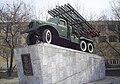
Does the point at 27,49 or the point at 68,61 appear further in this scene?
the point at 68,61

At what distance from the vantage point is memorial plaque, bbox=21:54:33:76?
42.0 feet

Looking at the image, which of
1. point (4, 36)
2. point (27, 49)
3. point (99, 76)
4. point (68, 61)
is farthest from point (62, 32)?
point (4, 36)

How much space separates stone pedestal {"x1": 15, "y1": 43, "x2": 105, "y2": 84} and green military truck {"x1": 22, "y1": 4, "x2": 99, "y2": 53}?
2.88ft

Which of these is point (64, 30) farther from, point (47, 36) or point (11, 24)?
point (11, 24)

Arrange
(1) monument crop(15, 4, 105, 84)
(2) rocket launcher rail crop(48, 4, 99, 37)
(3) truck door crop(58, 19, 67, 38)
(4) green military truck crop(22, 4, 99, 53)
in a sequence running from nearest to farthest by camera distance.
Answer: (1) monument crop(15, 4, 105, 84), (4) green military truck crop(22, 4, 99, 53), (3) truck door crop(58, 19, 67, 38), (2) rocket launcher rail crop(48, 4, 99, 37)

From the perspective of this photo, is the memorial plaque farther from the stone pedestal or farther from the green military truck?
the green military truck

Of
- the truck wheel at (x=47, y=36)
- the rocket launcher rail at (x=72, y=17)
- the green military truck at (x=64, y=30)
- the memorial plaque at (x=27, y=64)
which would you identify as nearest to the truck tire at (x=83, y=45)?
the green military truck at (x=64, y=30)

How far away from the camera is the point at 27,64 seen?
13.0m

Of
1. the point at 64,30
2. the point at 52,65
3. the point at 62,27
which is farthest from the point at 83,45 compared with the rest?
the point at 52,65

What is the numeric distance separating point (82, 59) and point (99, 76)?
2444mm

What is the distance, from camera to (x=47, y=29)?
1318 centimetres

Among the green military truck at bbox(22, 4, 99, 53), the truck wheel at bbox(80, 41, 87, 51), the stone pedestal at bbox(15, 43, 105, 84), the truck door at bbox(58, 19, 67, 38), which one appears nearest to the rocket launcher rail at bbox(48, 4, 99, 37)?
the green military truck at bbox(22, 4, 99, 53)

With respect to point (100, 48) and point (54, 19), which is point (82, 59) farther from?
point (100, 48)

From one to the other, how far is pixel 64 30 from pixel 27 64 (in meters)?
3.54
